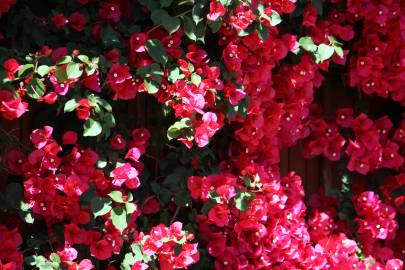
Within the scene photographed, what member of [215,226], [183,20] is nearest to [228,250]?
[215,226]

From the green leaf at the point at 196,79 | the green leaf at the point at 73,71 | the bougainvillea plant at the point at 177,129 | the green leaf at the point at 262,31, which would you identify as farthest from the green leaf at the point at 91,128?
the green leaf at the point at 262,31

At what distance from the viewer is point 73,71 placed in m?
2.37

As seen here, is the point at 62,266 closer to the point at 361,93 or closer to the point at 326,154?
the point at 326,154

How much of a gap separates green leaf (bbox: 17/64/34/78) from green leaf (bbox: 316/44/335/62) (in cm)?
112

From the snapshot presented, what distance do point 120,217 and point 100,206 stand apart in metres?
0.07

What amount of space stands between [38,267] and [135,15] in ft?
2.95

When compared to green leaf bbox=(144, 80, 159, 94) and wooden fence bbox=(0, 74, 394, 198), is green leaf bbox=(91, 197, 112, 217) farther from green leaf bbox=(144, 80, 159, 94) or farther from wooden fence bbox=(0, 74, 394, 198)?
wooden fence bbox=(0, 74, 394, 198)

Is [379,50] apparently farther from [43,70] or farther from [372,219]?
[43,70]

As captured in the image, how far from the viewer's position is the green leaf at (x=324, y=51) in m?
2.96

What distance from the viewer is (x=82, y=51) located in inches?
102

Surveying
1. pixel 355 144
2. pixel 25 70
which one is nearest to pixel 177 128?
pixel 25 70

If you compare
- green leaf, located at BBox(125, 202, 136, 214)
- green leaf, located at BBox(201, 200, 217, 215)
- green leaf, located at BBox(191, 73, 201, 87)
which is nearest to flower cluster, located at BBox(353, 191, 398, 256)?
green leaf, located at BBox(201, 200, 217, 215)

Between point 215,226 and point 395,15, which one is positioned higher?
point 395,15

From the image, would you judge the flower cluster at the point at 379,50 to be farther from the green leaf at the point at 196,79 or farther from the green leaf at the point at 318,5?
the green leaf at the point at 196,79
